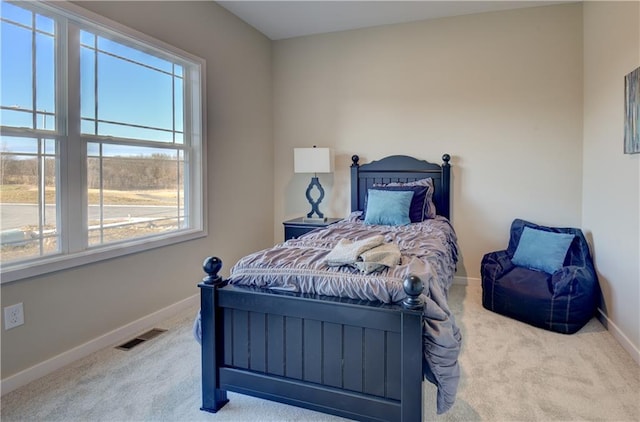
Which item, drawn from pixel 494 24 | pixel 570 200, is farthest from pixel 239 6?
pixel 570 200

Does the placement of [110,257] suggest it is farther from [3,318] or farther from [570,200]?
[570,200]

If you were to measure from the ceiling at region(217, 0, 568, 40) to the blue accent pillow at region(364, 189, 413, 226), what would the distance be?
1.76 meters

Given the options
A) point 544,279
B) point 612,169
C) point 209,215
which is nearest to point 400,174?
point 544,279

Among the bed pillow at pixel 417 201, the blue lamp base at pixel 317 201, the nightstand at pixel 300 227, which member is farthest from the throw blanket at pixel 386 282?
the blue lamp base at pixel 317 201

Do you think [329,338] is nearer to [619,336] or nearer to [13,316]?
[13,316]

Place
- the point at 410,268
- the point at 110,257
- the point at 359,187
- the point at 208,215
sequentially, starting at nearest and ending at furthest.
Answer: the point at 410,268
the point at 110,257
the point at 208,215
the point at 359,187

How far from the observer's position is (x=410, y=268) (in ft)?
5.83

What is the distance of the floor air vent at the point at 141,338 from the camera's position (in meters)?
2.56

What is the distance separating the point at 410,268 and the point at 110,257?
6.56 feet

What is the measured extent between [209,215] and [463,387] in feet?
8.17

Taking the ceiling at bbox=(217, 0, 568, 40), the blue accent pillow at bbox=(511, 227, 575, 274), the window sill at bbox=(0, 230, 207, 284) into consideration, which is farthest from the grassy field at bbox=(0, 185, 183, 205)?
the blue accent pillow at bbox=(511, 227, 575, 274)

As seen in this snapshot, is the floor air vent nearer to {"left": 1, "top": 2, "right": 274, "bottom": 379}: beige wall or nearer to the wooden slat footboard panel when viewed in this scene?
{"left": 1, "top": 2, "right": 274, "bottom": 379}: beige wall

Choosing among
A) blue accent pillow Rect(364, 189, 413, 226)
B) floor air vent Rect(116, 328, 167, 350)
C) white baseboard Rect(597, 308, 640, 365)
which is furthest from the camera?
blue accent pillow Rect(364, 189, 413, 226)

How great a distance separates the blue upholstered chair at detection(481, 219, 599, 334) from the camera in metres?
2.74
